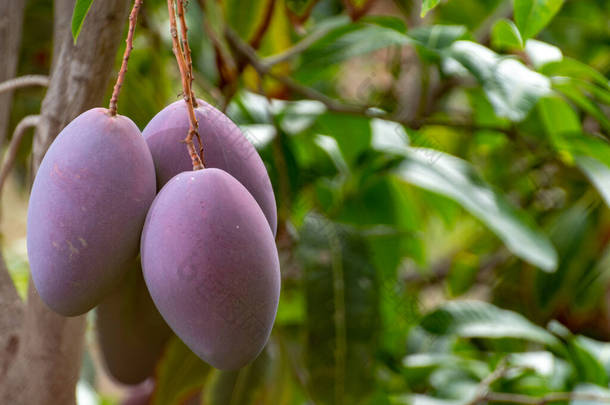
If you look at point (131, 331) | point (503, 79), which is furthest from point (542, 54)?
point (131, 331)

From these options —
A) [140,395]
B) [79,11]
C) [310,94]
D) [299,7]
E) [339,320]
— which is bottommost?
[140,395]

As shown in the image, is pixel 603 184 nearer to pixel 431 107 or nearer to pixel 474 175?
pixel 474 175

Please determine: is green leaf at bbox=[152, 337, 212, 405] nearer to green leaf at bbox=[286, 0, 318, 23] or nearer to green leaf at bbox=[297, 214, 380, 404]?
green leaf at bbox=[297, 214, 380, 404]

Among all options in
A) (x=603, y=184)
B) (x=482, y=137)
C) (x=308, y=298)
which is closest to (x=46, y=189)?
(x=308, y=298)

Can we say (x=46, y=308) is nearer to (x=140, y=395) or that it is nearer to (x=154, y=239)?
(x=154, y=239)

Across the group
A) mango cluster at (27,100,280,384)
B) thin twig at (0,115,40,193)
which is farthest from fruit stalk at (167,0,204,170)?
thin twig at (0,115,40,193)

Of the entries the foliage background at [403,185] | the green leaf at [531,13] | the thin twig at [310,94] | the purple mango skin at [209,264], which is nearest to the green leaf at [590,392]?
the foliage background at [403,185]
